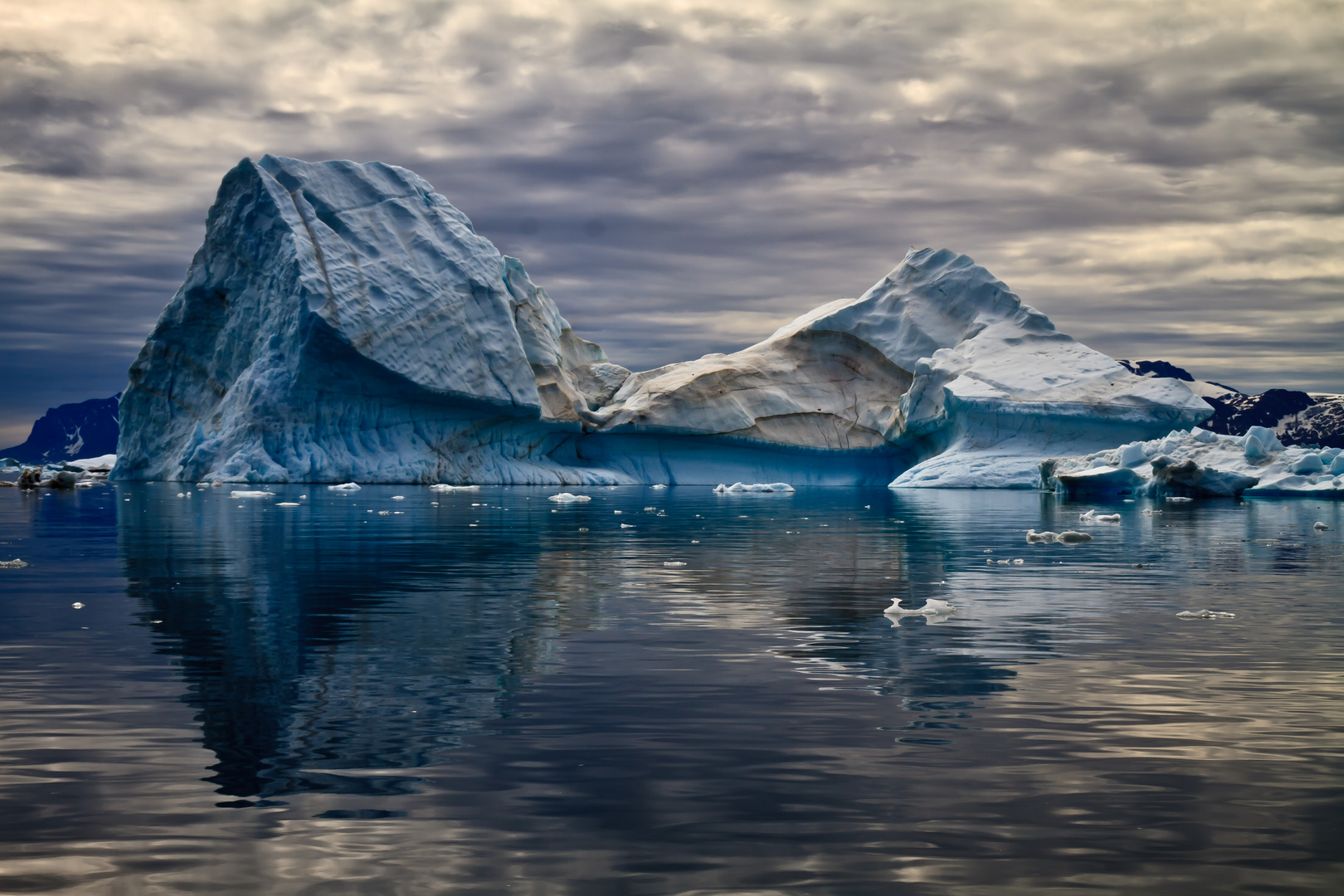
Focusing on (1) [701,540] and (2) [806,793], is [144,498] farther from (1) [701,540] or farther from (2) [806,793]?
(2) [806,793]

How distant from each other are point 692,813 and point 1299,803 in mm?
1687

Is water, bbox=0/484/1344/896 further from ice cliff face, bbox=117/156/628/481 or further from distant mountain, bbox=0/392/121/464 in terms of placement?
distant mountain, bbox=0/392/121/464

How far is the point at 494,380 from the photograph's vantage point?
35.8 meters

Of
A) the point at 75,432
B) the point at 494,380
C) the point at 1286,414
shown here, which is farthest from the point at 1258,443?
the point at 75,432

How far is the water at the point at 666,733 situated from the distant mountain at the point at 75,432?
168271 millimetres

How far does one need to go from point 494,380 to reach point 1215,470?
→ 20.3 meters

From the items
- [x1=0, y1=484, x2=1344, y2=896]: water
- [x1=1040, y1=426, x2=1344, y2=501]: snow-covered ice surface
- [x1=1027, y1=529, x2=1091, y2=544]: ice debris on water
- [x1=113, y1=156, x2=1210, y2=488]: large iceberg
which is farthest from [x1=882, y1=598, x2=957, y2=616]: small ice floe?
[x1=113, y1=156, x2=1210, y2=488]: large iceberg

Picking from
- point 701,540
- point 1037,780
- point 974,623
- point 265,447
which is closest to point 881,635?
point 974,623

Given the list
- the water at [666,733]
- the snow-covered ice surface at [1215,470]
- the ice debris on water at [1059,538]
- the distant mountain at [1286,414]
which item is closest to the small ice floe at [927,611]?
the water at [666,733]

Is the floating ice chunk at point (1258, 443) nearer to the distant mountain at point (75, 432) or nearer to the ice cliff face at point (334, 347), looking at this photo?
the ice cliff face at point (334, 347)

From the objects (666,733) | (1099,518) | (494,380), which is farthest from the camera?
(494,380)

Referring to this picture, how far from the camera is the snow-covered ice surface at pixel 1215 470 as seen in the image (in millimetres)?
25656

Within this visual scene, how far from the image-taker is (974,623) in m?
6.62

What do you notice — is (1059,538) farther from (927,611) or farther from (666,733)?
(666,733)
